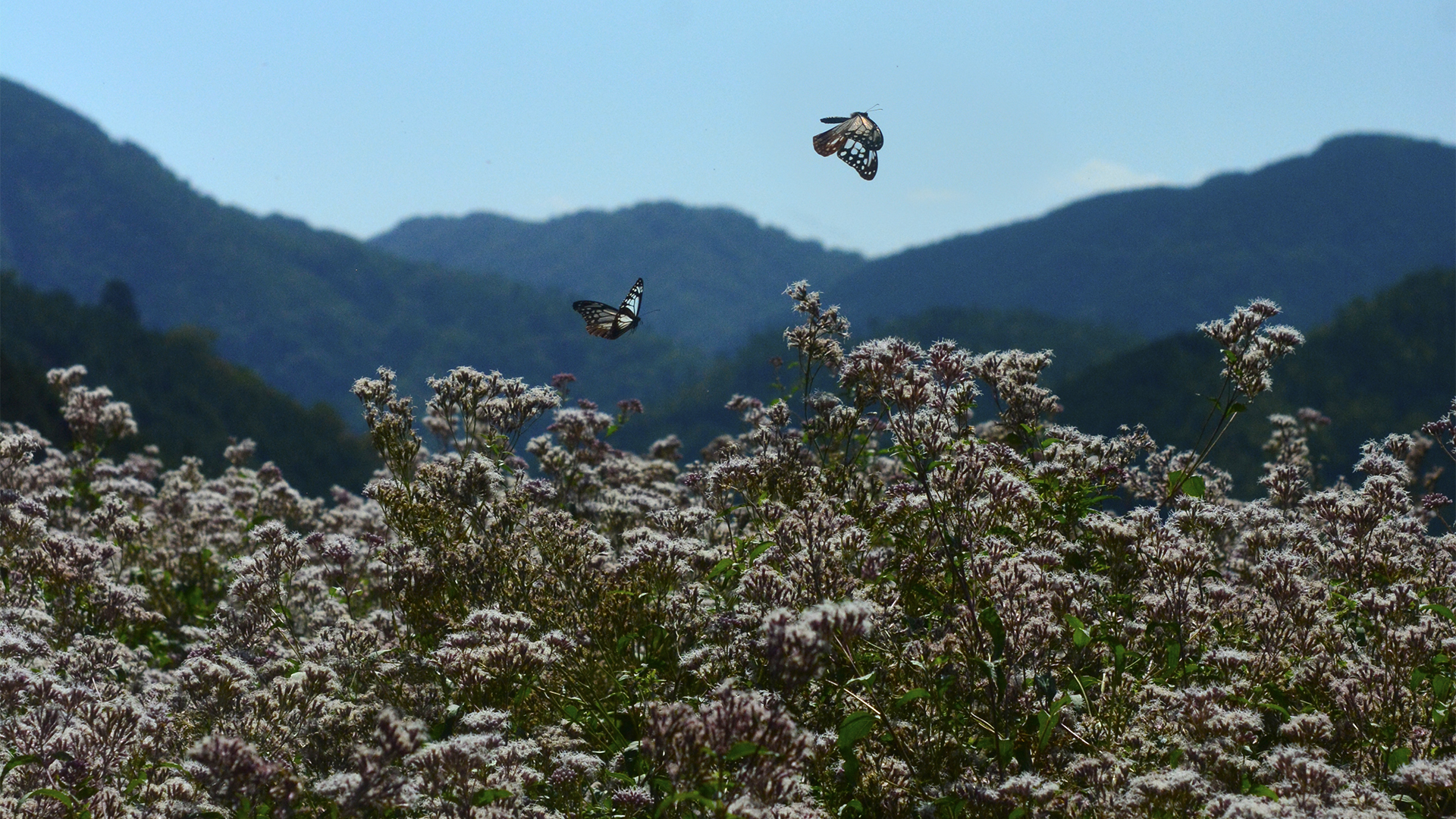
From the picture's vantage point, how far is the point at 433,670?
6.90 metres

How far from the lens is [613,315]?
444 inches

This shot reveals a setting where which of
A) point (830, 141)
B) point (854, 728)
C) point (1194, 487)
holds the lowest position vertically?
point (854, 728)

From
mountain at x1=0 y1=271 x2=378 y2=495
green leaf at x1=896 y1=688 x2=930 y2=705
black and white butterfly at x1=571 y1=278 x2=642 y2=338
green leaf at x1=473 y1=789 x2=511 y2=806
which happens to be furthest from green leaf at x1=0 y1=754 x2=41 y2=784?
mountain at x1=0 y1=271 x2=378 y2=495

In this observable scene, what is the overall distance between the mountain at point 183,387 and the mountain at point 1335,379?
87607 millimetres

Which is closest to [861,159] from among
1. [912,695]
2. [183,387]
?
[912,695]

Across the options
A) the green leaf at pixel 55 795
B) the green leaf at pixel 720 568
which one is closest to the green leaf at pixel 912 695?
the green leaf at pixel 720 568

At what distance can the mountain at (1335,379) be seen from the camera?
112 meters

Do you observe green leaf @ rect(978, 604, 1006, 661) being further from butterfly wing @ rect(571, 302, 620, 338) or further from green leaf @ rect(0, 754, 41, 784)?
→ butterfly wing @ rect(571, 302, 620, 338)

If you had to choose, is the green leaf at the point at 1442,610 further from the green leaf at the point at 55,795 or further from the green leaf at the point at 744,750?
the green leaf at the point at 55,795

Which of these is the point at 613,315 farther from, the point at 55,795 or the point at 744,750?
the point at 744,750

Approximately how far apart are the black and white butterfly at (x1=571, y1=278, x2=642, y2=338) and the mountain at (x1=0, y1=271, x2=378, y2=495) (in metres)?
88.9

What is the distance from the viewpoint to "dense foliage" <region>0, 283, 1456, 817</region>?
4.70 metres

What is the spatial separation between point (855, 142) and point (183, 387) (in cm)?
12907

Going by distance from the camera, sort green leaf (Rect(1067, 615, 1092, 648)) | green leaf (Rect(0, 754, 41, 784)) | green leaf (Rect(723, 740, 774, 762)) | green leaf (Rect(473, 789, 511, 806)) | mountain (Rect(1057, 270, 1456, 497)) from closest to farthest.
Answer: green leaf (Rect(723, 740, 774, 762))
green leaf (Rect(473, 789, 511, 806))
green leaf (Rect(0, 754, 41, 784))
green leaf (Rect(1067, 615, 1092, 648))
mountain (Rect(1057, 270, 1456, 497))
